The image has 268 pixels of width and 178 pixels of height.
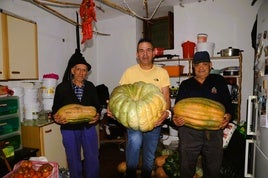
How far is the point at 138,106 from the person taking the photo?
1588 millimetres

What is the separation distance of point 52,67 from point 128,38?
2.00 meters

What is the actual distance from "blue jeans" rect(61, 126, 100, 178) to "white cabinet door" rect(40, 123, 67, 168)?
69 cm

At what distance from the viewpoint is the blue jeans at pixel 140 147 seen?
2005 millimetres

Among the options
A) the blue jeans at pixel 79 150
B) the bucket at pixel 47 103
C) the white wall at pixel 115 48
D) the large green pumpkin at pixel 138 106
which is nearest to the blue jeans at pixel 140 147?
the large green pumpkin at pixel 138 106

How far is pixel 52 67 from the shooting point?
407 centimetres

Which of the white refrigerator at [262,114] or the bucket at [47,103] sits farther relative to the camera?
the bucket at [47,103]

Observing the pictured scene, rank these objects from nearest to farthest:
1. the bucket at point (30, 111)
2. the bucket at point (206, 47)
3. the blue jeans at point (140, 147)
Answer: the blue jeans at point (140, 147) → the bucket at point (30, 111) → the bucket at point (206, 47)

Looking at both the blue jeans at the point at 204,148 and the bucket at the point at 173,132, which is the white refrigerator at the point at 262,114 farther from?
the bucket at the point at 173,132

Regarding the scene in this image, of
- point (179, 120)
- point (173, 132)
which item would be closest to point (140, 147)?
point (179, 120)

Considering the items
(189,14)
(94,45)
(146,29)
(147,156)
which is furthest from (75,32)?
(147,156)

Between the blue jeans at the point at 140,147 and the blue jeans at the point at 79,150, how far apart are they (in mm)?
643

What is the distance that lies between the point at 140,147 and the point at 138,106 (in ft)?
2.14

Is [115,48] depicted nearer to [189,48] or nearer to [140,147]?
[189,48]

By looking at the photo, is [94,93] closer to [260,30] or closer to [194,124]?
[194,124]
